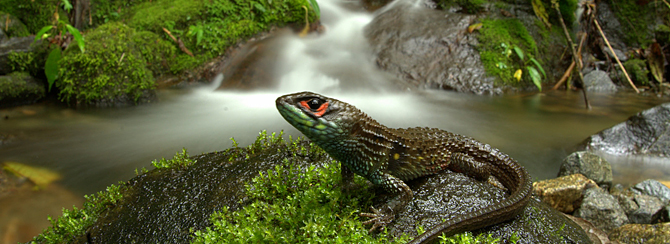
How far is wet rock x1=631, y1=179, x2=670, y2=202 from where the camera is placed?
5512mm

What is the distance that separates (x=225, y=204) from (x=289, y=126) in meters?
4.54

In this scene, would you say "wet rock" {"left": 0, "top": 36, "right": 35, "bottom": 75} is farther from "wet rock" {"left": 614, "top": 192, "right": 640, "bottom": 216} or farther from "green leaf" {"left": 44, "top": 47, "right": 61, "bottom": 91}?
"wet rock" {"left": 614, "top": 192, "right": 640, "bottom": 216}

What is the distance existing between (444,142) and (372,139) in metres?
0.88

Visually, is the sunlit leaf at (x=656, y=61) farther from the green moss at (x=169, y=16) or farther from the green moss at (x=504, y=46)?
the green moss at (x=169, y=16)

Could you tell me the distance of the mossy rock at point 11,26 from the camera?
1028 cm

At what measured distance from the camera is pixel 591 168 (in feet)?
19.0

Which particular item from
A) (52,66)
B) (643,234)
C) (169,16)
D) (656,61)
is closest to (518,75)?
(656,61)

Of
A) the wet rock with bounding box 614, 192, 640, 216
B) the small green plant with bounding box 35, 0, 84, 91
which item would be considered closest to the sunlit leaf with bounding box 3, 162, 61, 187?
the small green plant with bounding box 35, 0, 84, 91

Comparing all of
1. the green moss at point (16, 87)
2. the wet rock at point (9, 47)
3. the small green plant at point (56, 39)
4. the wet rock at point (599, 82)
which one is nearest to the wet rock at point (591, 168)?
the wet rock at point (599, 82)

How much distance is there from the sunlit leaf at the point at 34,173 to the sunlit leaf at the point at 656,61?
18627mm

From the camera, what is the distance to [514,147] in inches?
297

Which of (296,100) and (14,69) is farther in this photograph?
(14,69)

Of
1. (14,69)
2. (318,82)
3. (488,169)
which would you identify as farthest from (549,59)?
(14,69)

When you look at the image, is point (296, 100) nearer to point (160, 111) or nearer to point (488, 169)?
point (488, 169)
